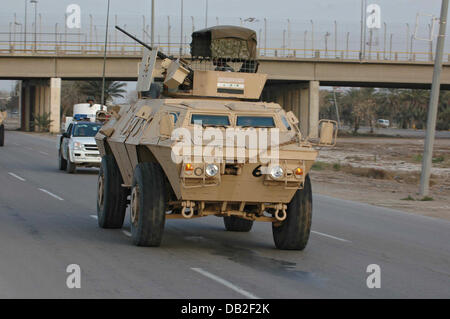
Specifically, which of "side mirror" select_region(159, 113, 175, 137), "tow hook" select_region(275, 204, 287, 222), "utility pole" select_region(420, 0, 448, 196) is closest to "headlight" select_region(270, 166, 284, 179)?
"tow hook" select_region(275, 204, 287, 222)

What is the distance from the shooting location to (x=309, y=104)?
66250 millimetres

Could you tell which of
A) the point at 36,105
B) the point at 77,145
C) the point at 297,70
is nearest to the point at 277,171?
the point at 77,145

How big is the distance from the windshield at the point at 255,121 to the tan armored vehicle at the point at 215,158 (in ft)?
0.06

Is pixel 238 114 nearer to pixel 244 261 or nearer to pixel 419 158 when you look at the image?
pixel 244 261

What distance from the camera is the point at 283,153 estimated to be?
1088 cm

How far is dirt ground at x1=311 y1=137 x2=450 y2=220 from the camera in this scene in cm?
2137

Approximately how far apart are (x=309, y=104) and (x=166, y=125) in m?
56.0

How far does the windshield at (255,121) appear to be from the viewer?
11.7m

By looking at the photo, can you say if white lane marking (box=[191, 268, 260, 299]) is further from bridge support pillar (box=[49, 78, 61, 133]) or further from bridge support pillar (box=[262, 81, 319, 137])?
bridge support pillar (box=[49, 78, 61, 133])

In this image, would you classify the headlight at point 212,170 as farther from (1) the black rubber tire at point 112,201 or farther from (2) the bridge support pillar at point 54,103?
(2) the bridge support pillar at point 54,103

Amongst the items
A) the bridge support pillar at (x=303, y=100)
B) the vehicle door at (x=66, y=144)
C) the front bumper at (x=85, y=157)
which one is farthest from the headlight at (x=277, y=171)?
the bridge support pillar at (x=303, y=100)
